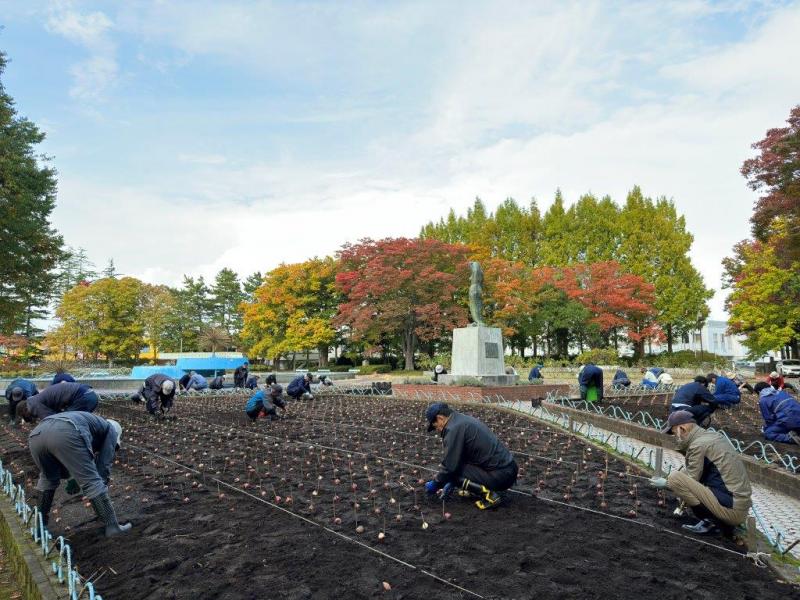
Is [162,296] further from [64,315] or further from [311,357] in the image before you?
[311,357]

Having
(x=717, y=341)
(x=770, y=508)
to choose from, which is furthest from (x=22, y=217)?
(x=717, y=341)

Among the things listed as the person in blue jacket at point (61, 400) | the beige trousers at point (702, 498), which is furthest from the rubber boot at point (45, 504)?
the beige trousers at point (702, 498)

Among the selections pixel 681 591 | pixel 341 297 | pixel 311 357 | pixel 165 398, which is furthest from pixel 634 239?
pixel 681 591

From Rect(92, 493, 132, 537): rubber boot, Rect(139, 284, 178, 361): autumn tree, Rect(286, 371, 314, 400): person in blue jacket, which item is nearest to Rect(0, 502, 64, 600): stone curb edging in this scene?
Rect(92, 493, 132, 537): rubber boot

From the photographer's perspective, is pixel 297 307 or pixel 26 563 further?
pixel 297 307

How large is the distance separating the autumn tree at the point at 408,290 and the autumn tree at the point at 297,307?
3.75 metres

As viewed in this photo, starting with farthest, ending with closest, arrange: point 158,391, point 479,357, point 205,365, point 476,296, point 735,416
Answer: point 205,365, point 476,296, point 479,357, point 158,391, point 735,416

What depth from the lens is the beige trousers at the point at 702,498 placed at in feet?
14.0

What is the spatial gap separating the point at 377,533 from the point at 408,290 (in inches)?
1113

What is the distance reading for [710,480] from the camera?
4461 mm

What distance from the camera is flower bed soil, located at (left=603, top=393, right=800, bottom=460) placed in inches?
312

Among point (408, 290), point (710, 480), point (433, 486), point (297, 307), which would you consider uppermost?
point (408, 290)

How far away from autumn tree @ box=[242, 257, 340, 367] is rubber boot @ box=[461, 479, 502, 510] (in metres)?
31.9

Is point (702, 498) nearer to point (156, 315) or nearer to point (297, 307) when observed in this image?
point (297, 307)
